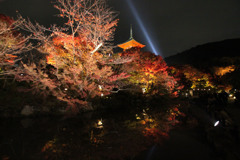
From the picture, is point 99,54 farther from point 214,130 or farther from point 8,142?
point 214,130

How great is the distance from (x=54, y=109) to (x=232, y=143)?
1012 centimetres

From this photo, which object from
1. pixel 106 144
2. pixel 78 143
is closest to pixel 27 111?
pixel 78 143

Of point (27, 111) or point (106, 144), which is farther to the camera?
point (27, 111)

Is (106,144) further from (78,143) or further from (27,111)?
(27,111)

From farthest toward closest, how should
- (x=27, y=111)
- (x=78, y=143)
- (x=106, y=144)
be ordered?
(x=27, y=111) → (x=78, y=143) → (x=106, y=144)

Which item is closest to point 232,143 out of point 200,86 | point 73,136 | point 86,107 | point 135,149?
point 135,149

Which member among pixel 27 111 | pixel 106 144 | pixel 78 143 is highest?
pixel 27 111

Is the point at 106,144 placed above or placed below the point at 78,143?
below

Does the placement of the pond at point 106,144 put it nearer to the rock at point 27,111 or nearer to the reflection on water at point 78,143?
the reflection on water at point 78,143

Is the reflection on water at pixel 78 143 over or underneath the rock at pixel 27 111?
underneath

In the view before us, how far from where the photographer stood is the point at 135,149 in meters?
4.29

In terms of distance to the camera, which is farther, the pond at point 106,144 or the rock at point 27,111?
the rock at point 27,111

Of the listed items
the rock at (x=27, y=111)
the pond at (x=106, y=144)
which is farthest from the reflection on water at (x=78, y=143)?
the rock at (x=27, y=111)

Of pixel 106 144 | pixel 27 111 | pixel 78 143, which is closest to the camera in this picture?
pixel 106 144
